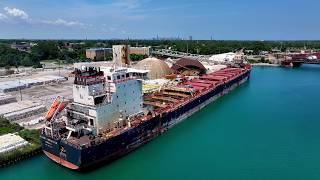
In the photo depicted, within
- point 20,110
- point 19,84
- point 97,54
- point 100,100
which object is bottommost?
point 20,110

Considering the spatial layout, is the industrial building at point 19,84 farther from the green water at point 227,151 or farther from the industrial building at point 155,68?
the green water at point 227,151

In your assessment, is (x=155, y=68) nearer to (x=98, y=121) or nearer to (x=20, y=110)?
(x=20, y=110)

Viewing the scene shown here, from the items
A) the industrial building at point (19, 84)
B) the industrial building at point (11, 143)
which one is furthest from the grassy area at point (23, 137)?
the industrial building at point (19, 84)

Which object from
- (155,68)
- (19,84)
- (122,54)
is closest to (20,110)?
(19,84)

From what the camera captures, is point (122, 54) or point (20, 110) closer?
point (20, 110)

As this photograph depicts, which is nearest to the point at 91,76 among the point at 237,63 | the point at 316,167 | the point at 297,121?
the point at 316,167

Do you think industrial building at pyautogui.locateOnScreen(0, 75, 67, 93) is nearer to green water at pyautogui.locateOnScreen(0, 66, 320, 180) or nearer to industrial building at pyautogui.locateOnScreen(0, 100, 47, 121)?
industrial building at pyautogui.locateOnScreen(0, 100, 47, 121)

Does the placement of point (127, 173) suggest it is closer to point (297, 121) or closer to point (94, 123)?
point (94, 123)
